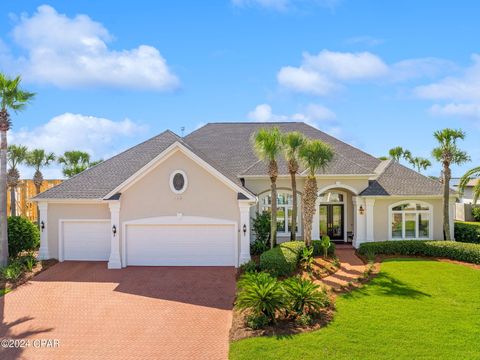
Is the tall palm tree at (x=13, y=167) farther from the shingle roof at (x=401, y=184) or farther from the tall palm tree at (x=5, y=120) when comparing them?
the shingle roof at (x=401, y=184)

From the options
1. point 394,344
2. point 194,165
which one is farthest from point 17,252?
point 394,344

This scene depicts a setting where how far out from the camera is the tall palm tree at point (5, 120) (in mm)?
17484

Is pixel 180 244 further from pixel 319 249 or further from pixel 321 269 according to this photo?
pixel 319 249

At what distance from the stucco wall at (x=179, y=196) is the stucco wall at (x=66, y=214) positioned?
1.61m

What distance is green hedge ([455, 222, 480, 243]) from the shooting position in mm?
23070

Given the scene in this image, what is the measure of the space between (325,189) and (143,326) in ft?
44.4

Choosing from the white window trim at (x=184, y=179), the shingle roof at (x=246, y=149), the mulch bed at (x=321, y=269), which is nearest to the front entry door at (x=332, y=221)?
the shingle roof at (x=246, y=149)

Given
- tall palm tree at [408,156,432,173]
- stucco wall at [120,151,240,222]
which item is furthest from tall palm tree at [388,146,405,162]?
stucco wall at [120,151,240,222]

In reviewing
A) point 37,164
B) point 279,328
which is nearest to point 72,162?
point 37,164

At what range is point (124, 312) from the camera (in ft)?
42.2

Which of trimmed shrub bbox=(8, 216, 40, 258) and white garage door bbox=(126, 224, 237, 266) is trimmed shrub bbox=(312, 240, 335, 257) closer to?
white garage door bbox=(126, 224, 237, 266)

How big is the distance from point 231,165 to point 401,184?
34.9 ft

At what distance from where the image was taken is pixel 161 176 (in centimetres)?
1825

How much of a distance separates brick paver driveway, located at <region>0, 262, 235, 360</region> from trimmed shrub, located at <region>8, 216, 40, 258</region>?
3.20m
